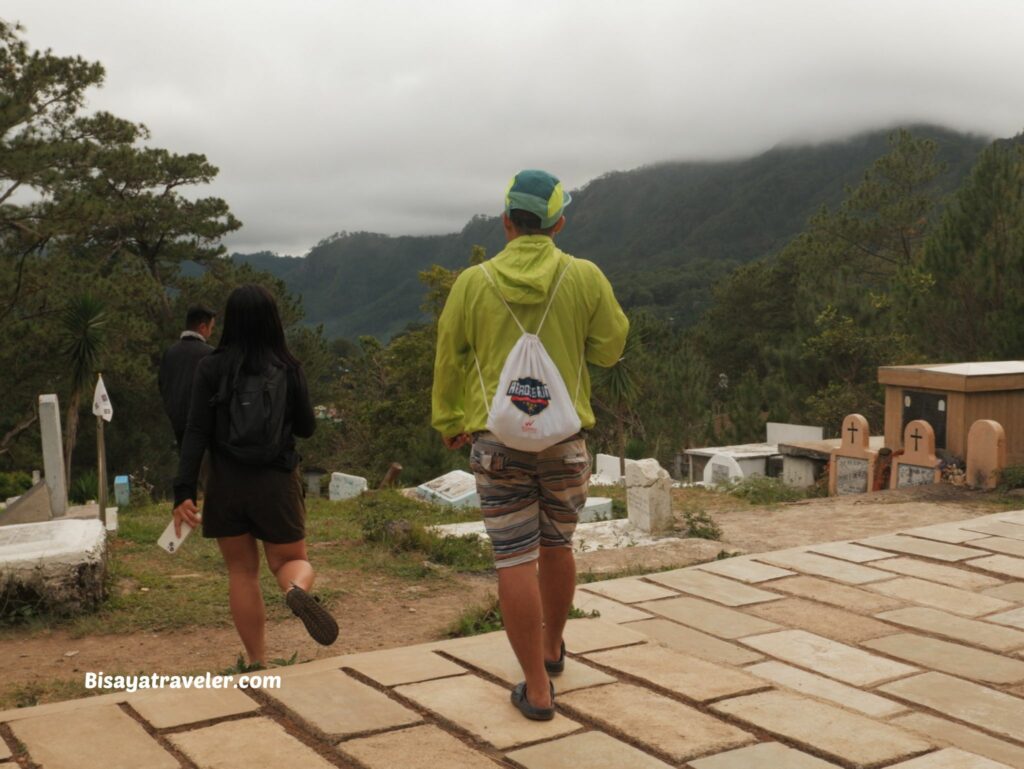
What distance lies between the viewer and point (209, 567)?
668cm

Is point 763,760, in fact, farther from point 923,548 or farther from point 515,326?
point 923,548

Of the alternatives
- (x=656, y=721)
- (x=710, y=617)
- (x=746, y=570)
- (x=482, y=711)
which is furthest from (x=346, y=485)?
(x=656, y=721)

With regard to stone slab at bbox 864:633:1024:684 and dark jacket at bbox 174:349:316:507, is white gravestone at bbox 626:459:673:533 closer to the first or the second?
stone slab at bbox 864:633:1024:684

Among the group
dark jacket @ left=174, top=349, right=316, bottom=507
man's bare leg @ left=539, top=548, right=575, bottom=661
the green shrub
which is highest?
dark jacket @ left=174, top=349, right=316, bottom=507

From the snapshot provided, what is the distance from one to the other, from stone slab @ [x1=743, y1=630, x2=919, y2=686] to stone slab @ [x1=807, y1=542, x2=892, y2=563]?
63.4 inches

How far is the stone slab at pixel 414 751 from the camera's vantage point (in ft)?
9.00

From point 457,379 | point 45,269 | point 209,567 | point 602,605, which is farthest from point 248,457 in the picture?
point 45,269

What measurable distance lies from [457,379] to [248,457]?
922 millimetres

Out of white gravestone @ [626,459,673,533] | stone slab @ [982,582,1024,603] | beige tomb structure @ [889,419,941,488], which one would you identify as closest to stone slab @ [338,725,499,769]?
stone slab @ [982,582,1024,603]

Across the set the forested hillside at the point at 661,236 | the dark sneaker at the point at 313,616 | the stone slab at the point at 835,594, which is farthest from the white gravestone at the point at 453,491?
the forested hillside at the point at 661,236

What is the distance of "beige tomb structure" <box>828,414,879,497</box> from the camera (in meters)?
14.7

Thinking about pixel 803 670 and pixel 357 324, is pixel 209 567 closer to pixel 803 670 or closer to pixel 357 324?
pixel 803 670

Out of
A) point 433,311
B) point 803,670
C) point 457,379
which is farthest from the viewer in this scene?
point 433,311

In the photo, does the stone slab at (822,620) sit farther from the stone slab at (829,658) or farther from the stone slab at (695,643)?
the stone slab at (695,643)
